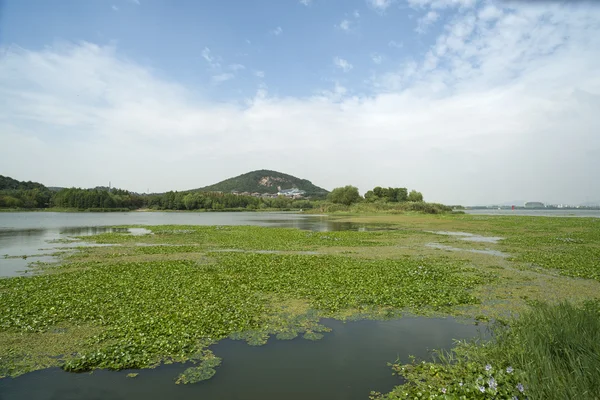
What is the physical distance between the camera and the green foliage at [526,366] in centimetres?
524

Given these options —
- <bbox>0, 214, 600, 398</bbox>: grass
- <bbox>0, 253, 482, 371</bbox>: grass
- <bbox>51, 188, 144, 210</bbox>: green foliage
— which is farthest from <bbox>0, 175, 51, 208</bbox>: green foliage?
<bbox>0, 253, 482, 371</bbox>: grass

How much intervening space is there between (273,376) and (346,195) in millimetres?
120506

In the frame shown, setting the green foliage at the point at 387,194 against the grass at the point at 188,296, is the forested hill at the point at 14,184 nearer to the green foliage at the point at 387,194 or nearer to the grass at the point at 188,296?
the green foliage at the point at 387,194

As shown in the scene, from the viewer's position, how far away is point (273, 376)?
7.07 m

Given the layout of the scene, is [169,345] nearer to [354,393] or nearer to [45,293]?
[354,393]

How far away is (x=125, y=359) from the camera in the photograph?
7.42m

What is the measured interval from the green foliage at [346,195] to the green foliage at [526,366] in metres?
119

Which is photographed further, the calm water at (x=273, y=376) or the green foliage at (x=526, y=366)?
the calm water at (x=273, y=376)

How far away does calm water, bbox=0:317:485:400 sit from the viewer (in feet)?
20.9

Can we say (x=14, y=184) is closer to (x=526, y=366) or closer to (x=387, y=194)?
(x=387, y=194)

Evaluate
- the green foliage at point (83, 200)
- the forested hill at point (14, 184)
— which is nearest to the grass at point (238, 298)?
the green foliage at point (83, 200)

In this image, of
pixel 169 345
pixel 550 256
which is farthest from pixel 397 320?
pixel 550 256

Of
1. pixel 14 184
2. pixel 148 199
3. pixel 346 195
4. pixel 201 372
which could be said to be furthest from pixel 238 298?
pixel 14 184

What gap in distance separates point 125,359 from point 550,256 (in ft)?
81.2
